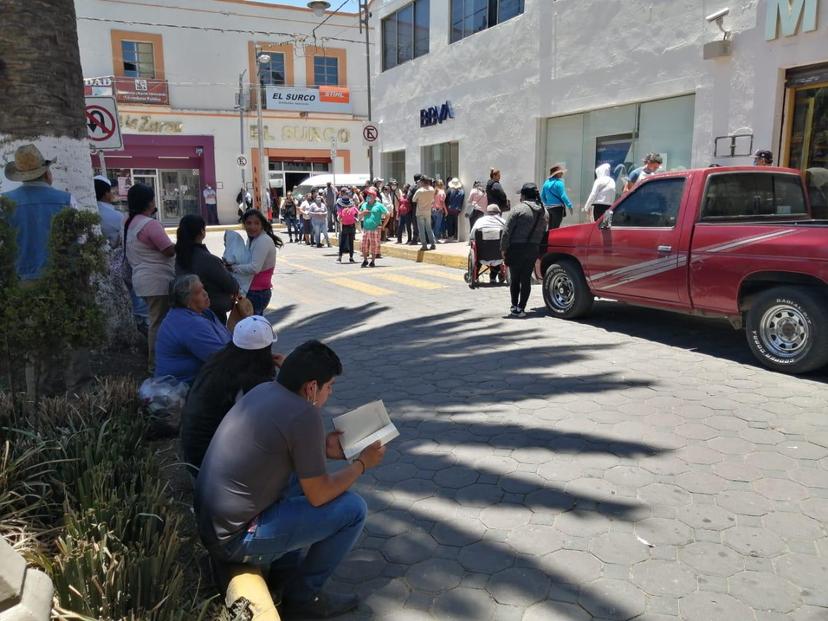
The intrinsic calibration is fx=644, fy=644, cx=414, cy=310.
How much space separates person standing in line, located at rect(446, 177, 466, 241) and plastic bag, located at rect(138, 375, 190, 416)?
14.0 meters

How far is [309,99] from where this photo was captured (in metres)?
32.1

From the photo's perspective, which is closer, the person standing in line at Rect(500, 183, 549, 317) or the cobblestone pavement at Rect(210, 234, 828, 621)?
the cobblestone pavement at Rect(210, 234, 828, 621)

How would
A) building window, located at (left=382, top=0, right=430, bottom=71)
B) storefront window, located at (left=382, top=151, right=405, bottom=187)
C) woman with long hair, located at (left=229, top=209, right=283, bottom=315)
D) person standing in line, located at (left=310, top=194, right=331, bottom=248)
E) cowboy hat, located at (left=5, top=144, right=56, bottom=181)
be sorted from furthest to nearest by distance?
storefront window, located at (left=382, top=151, right=405, bottom=187), person standing in line, located at (left=310, top=194, right=331, bottom=248), building window, located at (left=382, top=0, right=430, bottom=71), woman with long hair, located at (left=229, top=209, right=283, bottom=315), cowboy hat, located at (left=5, top=144, right=56, bottom=181)

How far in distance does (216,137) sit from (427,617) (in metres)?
31.3

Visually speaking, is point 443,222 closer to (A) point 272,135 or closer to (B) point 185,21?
(A) point 272,135

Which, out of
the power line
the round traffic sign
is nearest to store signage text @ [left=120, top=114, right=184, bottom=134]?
the power line

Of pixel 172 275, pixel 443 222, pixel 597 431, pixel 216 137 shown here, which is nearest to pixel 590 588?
pixel 597 431

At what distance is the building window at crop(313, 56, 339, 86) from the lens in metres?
32.8

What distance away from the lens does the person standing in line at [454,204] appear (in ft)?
57.2

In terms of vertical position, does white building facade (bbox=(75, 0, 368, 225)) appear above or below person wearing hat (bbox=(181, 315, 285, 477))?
above

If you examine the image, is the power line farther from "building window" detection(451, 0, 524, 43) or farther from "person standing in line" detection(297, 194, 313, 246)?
"building window" detection(451, 0, 524, 43)

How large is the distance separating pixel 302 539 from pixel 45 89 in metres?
4.19

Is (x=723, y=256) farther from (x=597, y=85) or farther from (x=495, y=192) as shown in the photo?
(x=597, y=85)

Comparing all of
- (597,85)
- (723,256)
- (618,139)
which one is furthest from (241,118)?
(723,256)
